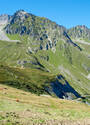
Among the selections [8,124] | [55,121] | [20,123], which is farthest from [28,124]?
[55,121]

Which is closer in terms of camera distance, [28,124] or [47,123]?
[28,124]

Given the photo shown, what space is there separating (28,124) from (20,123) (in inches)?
38.8

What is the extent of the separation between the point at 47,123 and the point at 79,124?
4.98 metres

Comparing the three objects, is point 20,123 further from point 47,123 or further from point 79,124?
point 79,124

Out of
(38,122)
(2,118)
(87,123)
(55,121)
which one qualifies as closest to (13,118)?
(2,118)

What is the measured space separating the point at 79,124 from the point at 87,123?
176 centimetres

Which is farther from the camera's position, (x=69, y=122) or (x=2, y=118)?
(x=69, y=122)

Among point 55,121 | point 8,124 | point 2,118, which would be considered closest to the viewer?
point 8,124

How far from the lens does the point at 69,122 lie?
26.1m

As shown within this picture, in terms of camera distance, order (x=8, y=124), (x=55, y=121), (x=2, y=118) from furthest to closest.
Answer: (x=55, y=121) → (x=2, y=118) → (x=8, y=124)

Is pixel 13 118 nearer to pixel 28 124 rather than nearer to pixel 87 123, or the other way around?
pixel 28 124

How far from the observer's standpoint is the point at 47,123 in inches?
936

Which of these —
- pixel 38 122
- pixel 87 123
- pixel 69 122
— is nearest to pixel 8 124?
pixel 38 122

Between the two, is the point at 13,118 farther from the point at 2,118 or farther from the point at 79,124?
the point at 79,124
